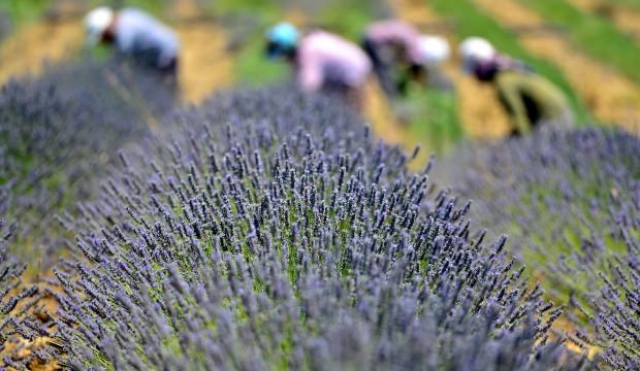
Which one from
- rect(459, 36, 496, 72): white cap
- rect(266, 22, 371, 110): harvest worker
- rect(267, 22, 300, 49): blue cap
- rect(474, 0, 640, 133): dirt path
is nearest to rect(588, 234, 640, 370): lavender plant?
→ rect(266, 22, 371, 110): harvest worker

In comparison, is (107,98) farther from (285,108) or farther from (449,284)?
(449,284)

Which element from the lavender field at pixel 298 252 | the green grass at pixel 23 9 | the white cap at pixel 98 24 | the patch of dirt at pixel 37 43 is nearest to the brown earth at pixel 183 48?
the patch of dirt at pixel 37 43

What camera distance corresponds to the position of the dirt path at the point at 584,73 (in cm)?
805

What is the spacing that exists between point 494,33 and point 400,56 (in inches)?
116

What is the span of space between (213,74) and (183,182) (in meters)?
5.88

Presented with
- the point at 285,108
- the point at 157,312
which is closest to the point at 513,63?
the point at 285,108

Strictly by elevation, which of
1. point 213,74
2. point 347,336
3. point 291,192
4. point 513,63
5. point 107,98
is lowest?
point 213,74

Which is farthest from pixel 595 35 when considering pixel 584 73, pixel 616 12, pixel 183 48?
pixel 183 48

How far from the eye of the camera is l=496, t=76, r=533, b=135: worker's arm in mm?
6062

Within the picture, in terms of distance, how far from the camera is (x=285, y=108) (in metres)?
4.30

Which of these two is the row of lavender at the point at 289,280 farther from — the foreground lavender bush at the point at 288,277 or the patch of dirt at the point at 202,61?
the patch of dirt at the point at 202,61

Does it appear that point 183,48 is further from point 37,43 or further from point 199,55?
point 37,43

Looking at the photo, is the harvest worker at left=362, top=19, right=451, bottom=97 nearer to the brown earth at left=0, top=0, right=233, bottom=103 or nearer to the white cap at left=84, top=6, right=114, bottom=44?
the brown earth at left=0, top=0, right=233, bottom=103

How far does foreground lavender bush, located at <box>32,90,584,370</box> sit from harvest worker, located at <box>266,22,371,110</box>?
2765 mm
